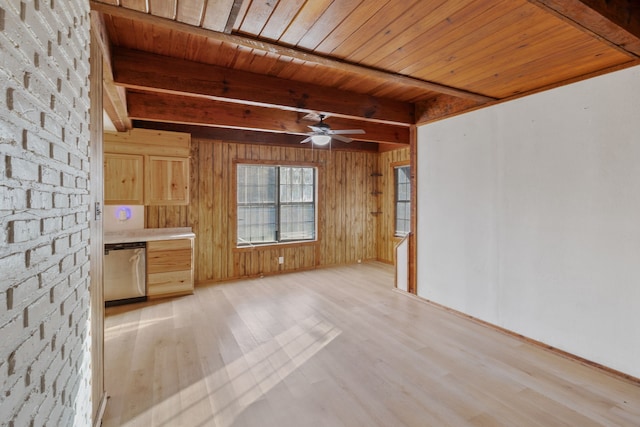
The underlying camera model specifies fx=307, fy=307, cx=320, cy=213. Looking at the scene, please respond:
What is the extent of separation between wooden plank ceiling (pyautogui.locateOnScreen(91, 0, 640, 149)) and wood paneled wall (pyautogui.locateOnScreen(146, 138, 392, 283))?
1.47 m

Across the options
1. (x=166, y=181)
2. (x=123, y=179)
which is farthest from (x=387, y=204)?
(x=123, y=179)

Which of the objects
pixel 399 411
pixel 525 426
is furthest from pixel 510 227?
pixel 399 411

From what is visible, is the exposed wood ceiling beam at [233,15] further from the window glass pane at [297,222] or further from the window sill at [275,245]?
the window glass pane at [297,222]

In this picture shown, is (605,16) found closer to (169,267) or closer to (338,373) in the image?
(338,373)

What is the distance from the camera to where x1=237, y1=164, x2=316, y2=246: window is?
562 centimetres

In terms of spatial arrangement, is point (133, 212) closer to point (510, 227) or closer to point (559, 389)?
point (510, 227)

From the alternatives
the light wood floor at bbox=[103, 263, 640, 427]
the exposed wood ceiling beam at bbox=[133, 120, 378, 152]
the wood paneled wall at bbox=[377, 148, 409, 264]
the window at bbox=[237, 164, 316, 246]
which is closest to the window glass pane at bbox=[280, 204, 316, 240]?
the window at bbox=[237, 164, 316, 246]

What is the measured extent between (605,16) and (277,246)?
5064mm

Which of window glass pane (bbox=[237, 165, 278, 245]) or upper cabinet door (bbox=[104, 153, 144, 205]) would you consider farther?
window glass pane (bbox=[237, 165, 278, 245])

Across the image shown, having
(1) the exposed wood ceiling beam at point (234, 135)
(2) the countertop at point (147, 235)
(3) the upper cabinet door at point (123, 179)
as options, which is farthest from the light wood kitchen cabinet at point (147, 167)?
(2) the countertop at point (147, 235)

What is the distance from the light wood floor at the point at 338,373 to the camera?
6.62 feet

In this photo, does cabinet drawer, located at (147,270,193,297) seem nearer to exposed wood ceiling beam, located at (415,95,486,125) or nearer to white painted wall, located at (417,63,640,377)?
white painted wall, located at (417,63,640,377)

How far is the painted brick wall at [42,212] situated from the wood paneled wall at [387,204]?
5.77 m

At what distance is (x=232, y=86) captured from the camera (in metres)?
2.97
